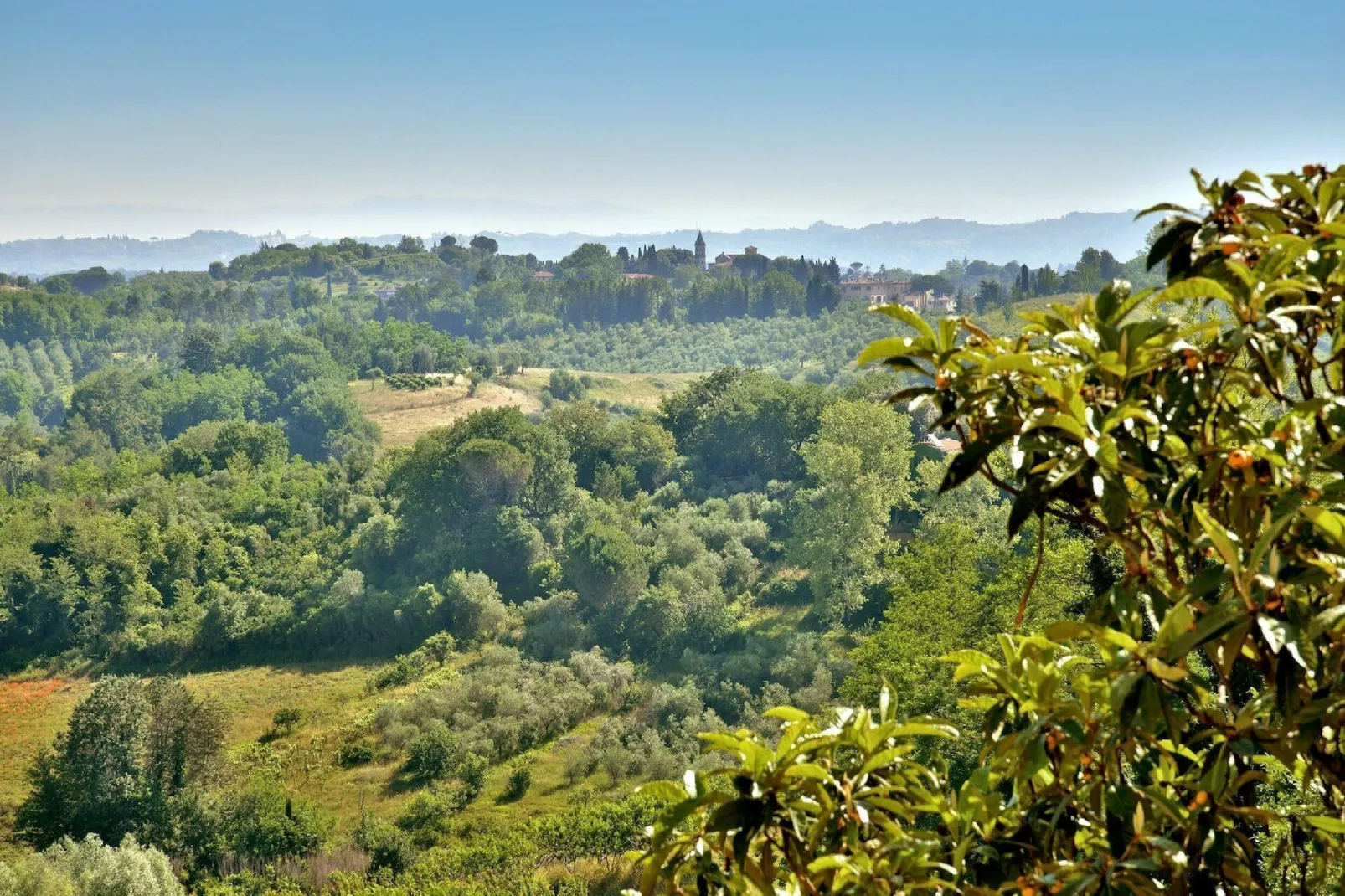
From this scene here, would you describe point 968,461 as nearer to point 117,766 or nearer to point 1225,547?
point 1225,547

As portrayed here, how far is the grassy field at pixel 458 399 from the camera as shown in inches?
2306

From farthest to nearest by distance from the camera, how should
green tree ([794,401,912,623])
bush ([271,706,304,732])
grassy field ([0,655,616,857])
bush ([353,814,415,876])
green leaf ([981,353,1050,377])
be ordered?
green tree ([794,401,912,623]) → bush ([271,706,304,732]) → grassy field ([0,655,616,857]) → bush ([353,814,415,876]) → green leaf ([981,353,1050,377])

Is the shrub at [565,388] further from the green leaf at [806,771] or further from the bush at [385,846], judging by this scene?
the green leaf at [806,771]

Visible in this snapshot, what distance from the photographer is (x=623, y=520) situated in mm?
32969

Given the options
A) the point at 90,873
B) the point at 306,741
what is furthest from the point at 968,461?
the point at 306,741

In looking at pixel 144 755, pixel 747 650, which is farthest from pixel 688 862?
pixel 747 650

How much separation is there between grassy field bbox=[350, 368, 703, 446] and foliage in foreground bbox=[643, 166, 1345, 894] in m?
53.2

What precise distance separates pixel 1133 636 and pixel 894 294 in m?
110

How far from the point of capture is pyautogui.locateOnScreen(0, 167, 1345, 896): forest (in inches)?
97.3

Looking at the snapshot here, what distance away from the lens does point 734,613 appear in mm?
28047

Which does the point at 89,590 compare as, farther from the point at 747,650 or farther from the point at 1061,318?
the point at 1061,318

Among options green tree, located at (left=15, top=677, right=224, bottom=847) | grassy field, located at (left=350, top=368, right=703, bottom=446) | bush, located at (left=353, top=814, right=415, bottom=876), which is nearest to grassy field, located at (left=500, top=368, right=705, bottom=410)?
grassy field, located at (left=350, top=368, right=703, bottom=446)

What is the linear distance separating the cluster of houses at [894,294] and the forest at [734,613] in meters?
32.5

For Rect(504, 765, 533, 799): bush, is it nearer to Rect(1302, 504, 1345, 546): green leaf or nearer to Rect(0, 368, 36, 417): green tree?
Rect(1302, 504, 1345, 546): green leaf
